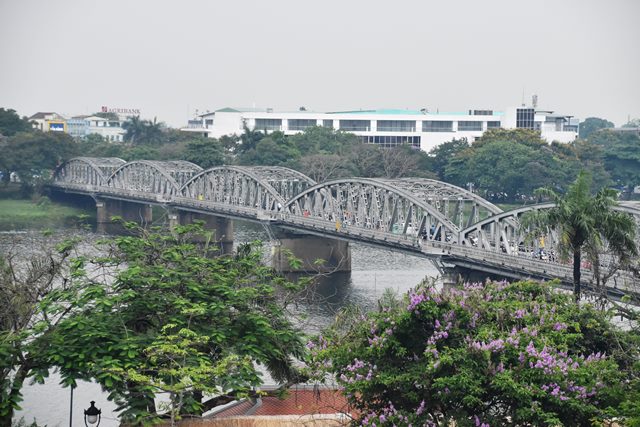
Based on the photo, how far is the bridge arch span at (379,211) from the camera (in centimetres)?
7744

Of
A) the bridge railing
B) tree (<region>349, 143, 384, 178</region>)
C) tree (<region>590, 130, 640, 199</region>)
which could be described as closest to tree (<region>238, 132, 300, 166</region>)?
tree (<region>349, 143, 384, 178</region>)

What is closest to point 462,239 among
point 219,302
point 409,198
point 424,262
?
point 409,198

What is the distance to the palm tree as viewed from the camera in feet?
151

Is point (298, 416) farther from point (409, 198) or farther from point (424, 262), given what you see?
point (424, 262)

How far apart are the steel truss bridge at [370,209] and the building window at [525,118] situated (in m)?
31.2

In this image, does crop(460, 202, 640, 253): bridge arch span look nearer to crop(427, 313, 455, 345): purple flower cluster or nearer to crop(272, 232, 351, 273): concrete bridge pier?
crop(272, 232, 351, 273): concrete bridge pier

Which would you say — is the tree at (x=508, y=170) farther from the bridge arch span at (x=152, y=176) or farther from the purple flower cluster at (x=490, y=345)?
the purple flower cluster at (x=490, y=345)

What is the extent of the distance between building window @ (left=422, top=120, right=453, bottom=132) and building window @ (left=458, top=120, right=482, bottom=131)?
1.79 metres

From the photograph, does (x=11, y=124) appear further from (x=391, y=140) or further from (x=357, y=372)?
(x=357, y=372)

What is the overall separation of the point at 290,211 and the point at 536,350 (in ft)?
237

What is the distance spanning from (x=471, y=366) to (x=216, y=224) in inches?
3465

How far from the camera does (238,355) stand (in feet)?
113

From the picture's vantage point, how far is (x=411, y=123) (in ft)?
603

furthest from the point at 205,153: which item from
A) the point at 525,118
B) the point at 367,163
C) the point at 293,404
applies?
the point at 293,404
